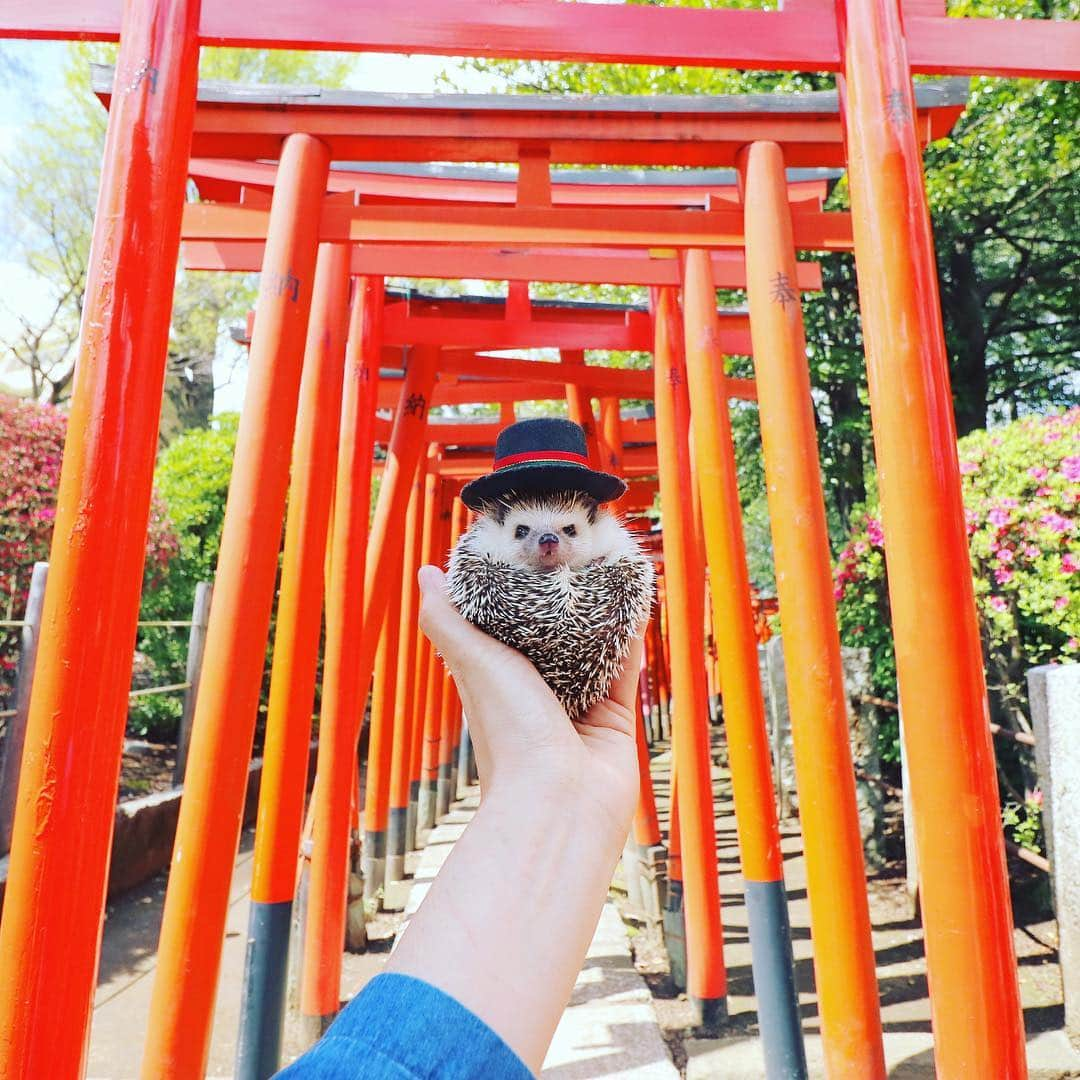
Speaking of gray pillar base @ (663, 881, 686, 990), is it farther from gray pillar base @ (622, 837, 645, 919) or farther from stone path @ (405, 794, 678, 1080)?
gray pillar base @ (622, 837, 645, 919)

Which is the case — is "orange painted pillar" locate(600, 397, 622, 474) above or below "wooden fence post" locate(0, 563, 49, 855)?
above

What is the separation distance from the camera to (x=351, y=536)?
4562 mm

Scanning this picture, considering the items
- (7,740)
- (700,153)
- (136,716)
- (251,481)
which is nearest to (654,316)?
(700,153)

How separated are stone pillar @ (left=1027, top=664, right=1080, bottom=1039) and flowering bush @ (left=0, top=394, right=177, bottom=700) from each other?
7029 millimetres

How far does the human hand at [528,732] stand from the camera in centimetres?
97

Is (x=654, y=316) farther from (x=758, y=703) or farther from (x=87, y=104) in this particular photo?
(x=87, y=104)

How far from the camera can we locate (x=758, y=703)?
12.3 feet

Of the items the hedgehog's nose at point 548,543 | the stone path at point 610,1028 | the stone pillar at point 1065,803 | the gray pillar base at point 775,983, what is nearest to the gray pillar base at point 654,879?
the stone path at point 610,1028

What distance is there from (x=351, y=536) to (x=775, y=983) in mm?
2951

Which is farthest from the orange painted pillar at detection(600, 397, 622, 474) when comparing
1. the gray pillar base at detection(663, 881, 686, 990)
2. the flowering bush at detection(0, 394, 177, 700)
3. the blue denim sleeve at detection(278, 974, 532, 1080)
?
the blue denim sleeve at detection(278, 974, 532, 1080)

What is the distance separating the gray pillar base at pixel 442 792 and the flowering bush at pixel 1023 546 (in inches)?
257

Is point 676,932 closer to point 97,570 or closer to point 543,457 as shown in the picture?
point 97,570

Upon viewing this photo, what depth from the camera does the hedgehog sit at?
1229 mm

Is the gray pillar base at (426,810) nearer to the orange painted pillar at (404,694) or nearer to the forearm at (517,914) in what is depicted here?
the orange painted pillar at (404,694)
